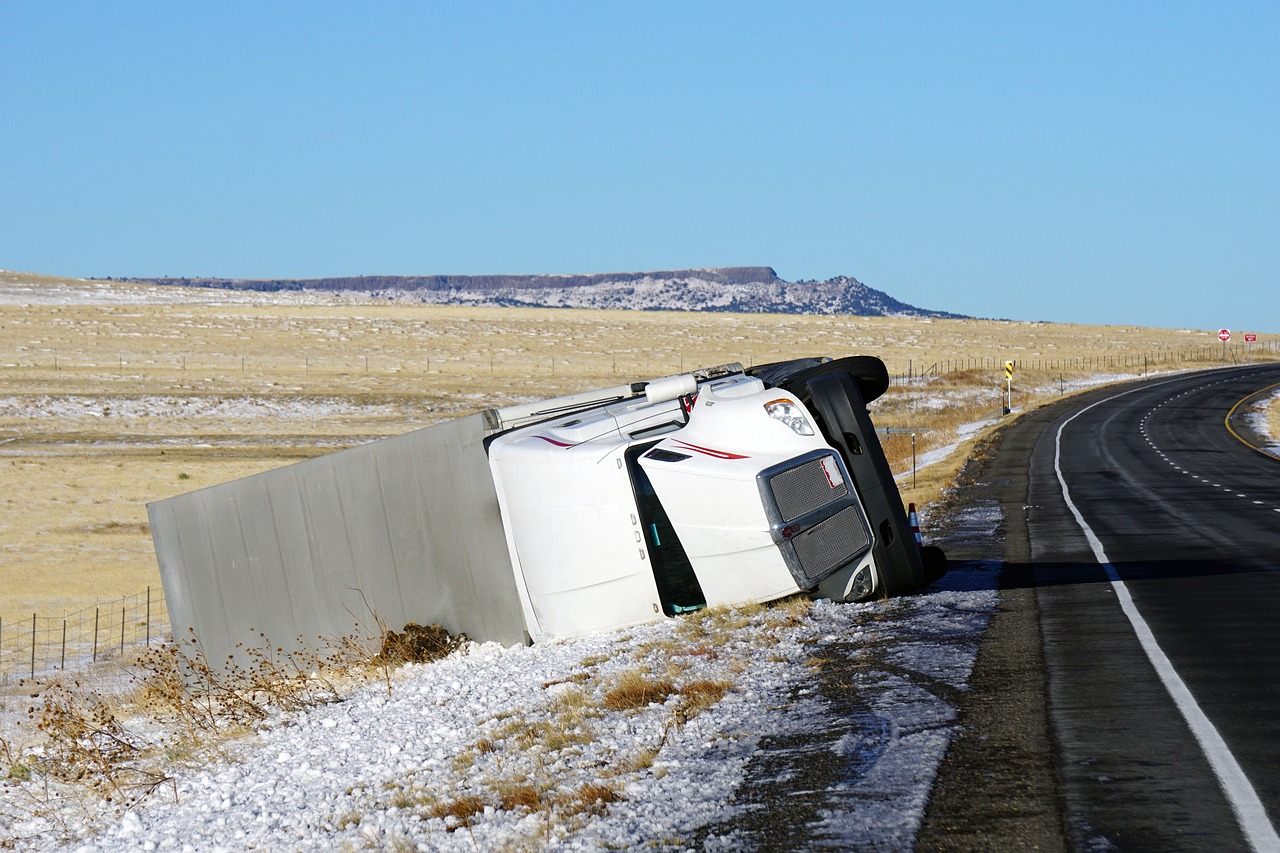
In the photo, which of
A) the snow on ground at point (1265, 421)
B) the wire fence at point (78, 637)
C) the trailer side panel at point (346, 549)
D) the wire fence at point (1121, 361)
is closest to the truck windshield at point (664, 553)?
the trailer side panel at point (346, 549)

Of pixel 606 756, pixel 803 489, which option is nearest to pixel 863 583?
pixel 803 489

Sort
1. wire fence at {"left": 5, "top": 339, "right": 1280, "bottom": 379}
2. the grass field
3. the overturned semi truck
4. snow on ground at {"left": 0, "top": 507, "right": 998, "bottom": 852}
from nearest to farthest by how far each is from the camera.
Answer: snow on ground at {"left": 0, "top": 507, "right": 998, "bottom": 852} → the overturned semi truck → the grass field → wire fence at {"left": 5, "top": 339, "right": 1280, "bottom": 379}

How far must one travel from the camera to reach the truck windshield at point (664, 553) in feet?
36.4

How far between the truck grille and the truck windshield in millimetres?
1049

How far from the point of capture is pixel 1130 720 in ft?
24.2

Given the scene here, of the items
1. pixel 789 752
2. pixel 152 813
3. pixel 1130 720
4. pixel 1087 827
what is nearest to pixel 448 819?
pixel 789 752

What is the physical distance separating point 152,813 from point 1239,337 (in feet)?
525

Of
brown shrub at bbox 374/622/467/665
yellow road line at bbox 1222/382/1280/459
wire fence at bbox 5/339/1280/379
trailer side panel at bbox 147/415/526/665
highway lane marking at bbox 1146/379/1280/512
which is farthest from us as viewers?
wire fence at bbox 5/339/1280/379

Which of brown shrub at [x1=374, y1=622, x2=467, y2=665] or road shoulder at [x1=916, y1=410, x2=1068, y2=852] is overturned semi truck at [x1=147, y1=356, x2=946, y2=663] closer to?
brown shrub at [x1=374, y1=622, x2=467, y2=665]

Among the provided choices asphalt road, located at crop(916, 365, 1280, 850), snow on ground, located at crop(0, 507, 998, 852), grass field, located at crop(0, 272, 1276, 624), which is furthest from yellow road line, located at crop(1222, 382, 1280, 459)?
snow on ground, located at crop(0, 507, 998, 852)

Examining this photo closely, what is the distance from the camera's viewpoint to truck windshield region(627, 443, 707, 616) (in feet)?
36.4

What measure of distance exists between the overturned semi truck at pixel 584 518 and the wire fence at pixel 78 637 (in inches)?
233

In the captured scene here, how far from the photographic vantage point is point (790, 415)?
11164 mm

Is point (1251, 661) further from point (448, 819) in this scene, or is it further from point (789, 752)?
point (448, 819)
